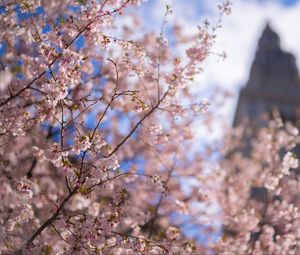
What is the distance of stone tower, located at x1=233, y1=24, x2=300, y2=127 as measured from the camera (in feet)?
154

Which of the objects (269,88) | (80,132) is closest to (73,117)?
(80,132)

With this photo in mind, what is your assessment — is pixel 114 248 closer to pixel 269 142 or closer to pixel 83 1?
pixel 83 1

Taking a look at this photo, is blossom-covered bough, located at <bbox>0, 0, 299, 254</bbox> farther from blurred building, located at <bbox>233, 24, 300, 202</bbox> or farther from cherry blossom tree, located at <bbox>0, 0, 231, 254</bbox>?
blurred building, located at <bbox>233, 24, 300, 202</bbox>

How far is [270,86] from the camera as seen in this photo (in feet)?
167

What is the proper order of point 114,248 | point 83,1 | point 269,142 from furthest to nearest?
point 269,142 → point 114,248 → point 83,1

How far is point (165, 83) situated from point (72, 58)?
2512mm

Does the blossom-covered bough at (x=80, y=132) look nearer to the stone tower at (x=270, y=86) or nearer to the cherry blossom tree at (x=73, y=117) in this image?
the cherry blossom tree at (x=73, y=117)

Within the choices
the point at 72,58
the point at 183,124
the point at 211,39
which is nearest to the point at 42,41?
the point at 72,58

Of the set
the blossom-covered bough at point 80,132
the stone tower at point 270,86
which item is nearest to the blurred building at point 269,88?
the stone tower at point 270,86

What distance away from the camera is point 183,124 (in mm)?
12828

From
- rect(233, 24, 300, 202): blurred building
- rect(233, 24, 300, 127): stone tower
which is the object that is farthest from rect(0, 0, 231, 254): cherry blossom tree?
rect(233, 24, 300, 127): stone tower

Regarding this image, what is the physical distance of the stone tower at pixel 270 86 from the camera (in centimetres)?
4697

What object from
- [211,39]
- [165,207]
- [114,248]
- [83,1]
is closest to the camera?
[83,1]

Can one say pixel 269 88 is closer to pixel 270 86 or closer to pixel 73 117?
pixel 270 86
